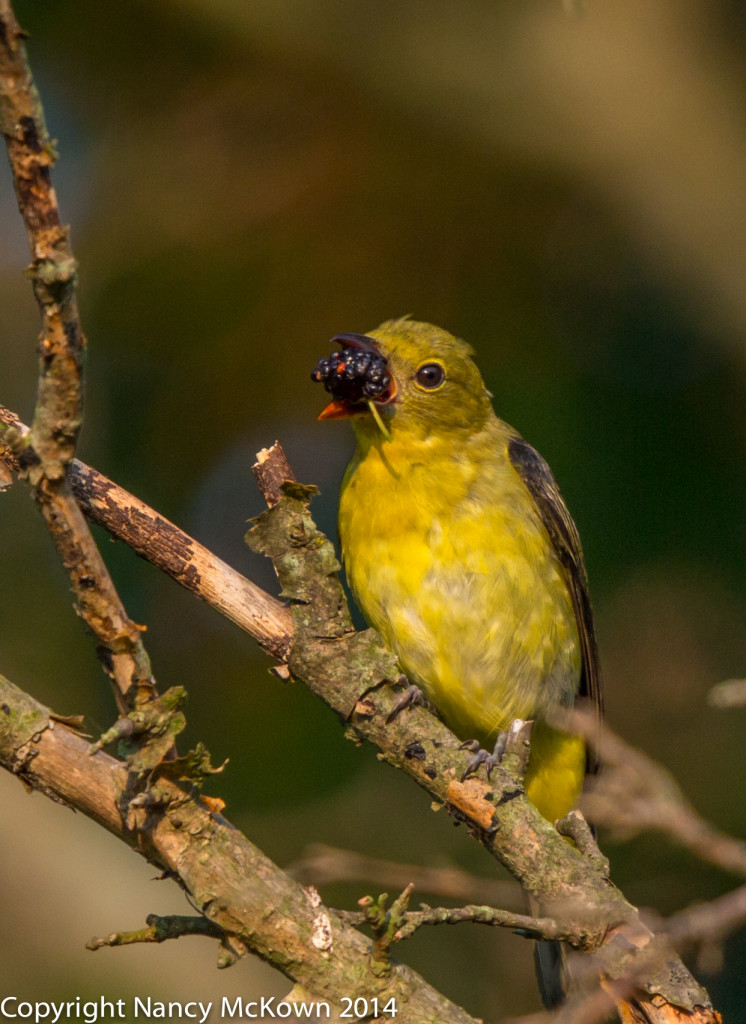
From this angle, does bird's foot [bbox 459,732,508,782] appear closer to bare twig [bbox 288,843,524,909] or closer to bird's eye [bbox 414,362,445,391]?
bare twig [bbox 288,843,524,909]

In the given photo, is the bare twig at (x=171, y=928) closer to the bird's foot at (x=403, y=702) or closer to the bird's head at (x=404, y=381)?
the bird's foot at (x=403, y=702)

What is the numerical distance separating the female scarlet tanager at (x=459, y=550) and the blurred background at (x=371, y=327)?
6.23 feet

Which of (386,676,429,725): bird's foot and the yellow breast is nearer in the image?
(386,676,429,725): bird's foot

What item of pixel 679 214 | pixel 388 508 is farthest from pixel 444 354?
pixel 679 214

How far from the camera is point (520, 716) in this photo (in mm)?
4262

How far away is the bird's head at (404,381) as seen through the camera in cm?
410

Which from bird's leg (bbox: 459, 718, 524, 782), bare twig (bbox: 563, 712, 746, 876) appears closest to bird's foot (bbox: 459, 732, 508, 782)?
bird's leg (bbox: 459, 718, 524, 782)

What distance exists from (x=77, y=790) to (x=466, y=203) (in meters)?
A: 5.29

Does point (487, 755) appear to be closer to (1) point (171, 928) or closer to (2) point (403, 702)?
(2) point (403, 702)

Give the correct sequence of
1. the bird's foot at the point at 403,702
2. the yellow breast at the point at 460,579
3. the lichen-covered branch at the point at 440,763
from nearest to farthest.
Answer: the lichen-covered branch at the point at 440,763
the bird's foot at the point at 403,702
the yellow breast at the point at 460,579

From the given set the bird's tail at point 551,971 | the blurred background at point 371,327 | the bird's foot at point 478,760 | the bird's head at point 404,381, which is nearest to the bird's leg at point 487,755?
the bird's foot at point 478,760

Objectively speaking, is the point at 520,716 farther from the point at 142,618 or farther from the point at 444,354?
the point at 142,618

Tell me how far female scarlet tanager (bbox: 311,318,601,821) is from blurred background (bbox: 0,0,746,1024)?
1900 millimetres

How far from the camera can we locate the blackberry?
4.04 meters
